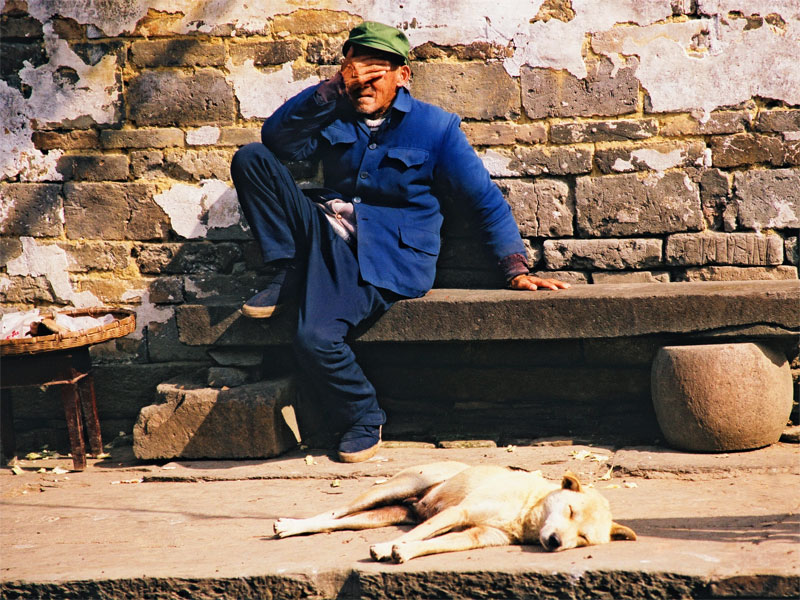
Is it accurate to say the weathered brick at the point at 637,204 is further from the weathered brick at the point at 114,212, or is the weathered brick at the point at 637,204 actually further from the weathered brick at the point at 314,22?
the weathered brick at the point at 114,212

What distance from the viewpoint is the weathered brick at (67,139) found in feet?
16.5

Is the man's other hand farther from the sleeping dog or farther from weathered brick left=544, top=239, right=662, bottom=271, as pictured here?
the sleeping dog

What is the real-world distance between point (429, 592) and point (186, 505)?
4.95 feet

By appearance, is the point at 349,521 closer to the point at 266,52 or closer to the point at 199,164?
the point at 199,164

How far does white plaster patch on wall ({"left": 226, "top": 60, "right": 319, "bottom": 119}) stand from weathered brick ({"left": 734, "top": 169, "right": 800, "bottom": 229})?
250 cm

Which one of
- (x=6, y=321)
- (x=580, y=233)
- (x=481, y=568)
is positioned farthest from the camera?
(x=580, y=233)

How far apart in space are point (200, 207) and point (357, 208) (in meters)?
1.07

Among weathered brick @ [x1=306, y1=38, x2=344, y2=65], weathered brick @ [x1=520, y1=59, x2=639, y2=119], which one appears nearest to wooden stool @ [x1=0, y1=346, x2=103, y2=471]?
weathered brick @ [x1=306, y1=38, x2=344, y2=65]

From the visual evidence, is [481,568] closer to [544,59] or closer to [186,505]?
[186,505]

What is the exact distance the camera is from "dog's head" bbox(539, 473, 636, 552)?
2.90m

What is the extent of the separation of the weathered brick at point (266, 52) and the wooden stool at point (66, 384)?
6.20ft

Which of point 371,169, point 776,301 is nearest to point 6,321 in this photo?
point 371,169

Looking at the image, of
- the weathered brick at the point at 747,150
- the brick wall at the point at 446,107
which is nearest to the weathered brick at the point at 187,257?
the brick wall at the point at 446,107

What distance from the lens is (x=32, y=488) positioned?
14.2 ft
